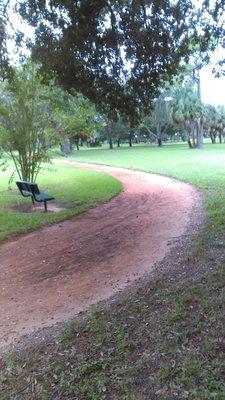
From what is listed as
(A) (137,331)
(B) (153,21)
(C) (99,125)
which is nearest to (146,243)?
(A) (137,331)

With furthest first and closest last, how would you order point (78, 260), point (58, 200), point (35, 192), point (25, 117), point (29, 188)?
point (58, 200), point (25, 117), point (29, 188), point (35, 192), point (78, 260)

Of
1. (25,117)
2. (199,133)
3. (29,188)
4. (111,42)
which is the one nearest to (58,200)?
(29,188)

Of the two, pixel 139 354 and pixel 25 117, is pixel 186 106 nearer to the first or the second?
pixel 25 117

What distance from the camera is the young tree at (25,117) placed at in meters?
12.5

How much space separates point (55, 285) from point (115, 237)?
2660mm

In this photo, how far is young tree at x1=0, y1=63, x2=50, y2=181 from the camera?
12.5 meters

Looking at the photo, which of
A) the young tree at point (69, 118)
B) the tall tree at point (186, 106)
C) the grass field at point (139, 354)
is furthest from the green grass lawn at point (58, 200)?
the tall tree at point (186, 106)

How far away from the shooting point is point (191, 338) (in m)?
3.69

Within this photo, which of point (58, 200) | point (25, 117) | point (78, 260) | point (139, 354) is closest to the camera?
point (139, 354)

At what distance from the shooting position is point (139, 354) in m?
3.59

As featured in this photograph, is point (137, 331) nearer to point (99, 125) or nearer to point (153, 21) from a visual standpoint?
point (153, 21)

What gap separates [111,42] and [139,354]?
6669 mm

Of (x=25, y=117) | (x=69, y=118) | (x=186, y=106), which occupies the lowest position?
(x=69, y=118)

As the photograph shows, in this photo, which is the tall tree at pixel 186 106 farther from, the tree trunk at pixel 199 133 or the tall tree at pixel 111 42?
the tall tree at pixel 111 42
